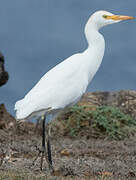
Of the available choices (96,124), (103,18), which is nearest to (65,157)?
(103,18)

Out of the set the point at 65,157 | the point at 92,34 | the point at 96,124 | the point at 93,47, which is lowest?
the point at 96,124

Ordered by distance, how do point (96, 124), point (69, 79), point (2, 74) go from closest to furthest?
point (69, 79), point (2, 74), point (96, 124)

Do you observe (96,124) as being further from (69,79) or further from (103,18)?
(69,79)

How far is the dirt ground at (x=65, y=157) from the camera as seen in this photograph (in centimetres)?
536

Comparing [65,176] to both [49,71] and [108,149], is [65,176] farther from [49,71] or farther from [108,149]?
[108,149]

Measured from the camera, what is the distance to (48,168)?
5.89 m

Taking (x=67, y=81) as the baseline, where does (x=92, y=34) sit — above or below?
above

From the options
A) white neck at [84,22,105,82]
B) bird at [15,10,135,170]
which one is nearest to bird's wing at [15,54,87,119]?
bird at [15,10,135,170]

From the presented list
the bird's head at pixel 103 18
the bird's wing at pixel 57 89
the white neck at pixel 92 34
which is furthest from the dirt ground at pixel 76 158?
the bird's head at pixel 103 18

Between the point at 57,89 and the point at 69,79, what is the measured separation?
231 millimetres

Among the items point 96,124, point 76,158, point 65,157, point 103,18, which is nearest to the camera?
point 103,18

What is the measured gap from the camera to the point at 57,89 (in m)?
5.67

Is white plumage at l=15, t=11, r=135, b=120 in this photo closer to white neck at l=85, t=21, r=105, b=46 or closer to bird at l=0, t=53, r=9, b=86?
white neck at l=85, t=21, r=105, b=46

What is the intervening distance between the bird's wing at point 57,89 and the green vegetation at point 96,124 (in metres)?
5.56
